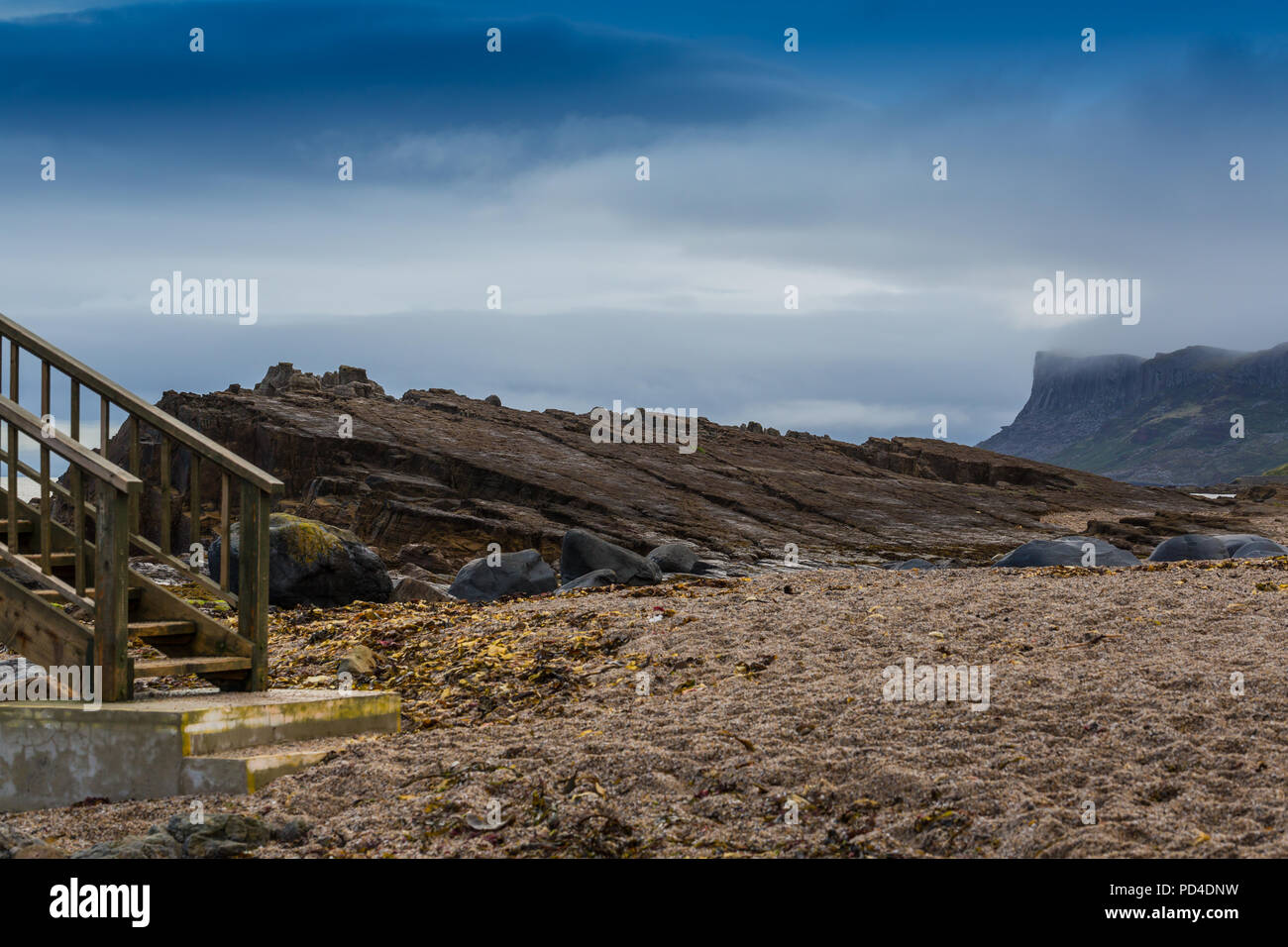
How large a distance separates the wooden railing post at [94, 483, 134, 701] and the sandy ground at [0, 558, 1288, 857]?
31.0 inches

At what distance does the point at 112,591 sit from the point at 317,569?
9140 mm

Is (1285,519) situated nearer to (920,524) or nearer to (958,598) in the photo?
(920,524)

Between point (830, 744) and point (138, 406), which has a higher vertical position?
point (138, 406)

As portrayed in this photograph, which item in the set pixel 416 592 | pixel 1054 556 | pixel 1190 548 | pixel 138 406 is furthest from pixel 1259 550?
pixel 138 406

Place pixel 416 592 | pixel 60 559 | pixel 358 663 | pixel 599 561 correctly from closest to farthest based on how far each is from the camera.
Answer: pixel 60 559 < pixel 358 663 < pixel 416 592 < pixel 599 561

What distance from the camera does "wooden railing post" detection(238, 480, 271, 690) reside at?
7449 mm

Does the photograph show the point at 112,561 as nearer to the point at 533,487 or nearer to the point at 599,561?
the point at 599,561

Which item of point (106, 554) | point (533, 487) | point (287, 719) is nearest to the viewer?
point (106, 554)

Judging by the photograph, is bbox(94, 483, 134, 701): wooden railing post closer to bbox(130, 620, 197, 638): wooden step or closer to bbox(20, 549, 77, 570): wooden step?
bbox(130, 620, 197, 638): wooden step

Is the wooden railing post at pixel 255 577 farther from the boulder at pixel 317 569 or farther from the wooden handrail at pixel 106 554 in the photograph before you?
the boulder at pixel 317 569

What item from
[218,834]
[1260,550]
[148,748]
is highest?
[1260,550]

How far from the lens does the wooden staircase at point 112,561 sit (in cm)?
663

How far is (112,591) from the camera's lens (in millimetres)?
6605

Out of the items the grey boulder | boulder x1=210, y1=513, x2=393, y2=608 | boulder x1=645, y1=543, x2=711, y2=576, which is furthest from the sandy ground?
boulder x1=645, y1=543, x2=711, y2=576
